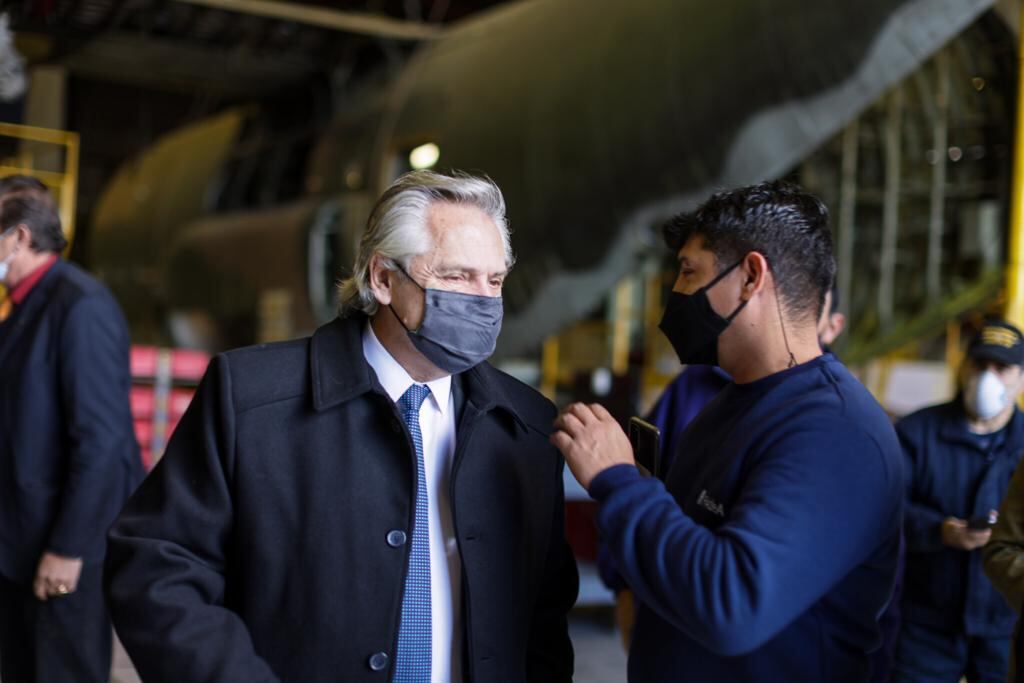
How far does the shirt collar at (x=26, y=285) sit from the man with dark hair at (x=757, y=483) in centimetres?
190

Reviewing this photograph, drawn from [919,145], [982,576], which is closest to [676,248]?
[982,576]

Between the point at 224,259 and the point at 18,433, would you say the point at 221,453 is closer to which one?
the point at 18,433

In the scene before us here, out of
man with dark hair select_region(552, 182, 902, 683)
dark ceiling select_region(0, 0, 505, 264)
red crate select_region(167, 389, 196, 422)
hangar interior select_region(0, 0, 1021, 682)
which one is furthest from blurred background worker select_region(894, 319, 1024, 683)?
dark ceiling select_region(0, 0, 505, 264)

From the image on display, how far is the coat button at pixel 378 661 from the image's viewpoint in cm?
156

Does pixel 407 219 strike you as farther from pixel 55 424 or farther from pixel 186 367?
pixel 186 367

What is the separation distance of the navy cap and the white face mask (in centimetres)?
5

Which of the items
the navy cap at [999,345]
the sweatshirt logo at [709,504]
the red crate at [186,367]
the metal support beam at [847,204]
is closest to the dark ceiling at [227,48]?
the red crate at [186,367]

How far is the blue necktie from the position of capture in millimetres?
Result: 1613

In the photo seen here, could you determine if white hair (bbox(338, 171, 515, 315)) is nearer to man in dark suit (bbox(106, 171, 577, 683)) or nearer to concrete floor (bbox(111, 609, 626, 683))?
man in dark suit (bbox(106, 171, 577, 683))

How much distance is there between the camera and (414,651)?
5.30 ft

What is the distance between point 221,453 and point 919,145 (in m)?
6.90

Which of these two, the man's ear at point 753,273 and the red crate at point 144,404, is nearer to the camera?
the man's ear at point 753,273

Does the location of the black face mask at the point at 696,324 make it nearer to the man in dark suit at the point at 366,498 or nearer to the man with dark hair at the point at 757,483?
the man with dark hair at the point at 757,483

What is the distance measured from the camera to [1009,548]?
2.09 metres
